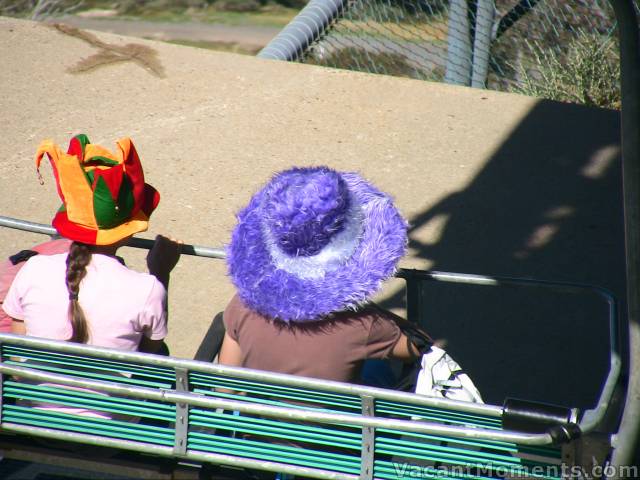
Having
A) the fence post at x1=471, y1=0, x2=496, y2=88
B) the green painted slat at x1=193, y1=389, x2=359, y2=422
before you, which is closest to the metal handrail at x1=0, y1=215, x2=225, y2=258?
the green painted slat at x1=193, y1=389, x2=359, y2=422

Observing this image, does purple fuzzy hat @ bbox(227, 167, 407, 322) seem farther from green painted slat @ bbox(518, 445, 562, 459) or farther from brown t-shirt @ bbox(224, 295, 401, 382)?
green painted slat @ bbox(518, 445, 562, 459)

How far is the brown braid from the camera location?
253 centimetres

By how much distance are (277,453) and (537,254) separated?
271 cm

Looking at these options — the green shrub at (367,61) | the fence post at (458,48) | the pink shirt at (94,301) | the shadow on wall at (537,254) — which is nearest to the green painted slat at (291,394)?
the pink shirt at (94,301)

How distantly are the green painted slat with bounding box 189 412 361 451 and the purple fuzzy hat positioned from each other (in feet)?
0.96

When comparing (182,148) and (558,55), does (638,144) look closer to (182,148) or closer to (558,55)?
(182,148)

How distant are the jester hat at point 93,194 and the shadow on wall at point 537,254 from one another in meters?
1.83

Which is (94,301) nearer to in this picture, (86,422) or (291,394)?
(86,422)

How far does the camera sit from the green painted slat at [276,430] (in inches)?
89.1

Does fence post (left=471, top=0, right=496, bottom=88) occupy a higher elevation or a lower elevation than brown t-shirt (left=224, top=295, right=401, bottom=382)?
higher

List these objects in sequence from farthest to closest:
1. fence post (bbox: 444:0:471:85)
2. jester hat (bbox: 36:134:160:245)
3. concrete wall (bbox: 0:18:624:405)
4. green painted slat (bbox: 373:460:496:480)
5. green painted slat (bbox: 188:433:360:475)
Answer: fence post (bbox: 444:0:471:85) → concrete wall (bbox: 0:18:624:405) → jester hat (bbox: 36:134:160:245) → green painted slat (bbox: 188:433:360:475) → green painted slat (bbox: 373:460:496:480)

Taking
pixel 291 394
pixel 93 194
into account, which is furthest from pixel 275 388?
pixel 93 194

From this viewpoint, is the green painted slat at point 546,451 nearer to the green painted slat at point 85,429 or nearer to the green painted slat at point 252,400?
the green painted slat at point 252,400

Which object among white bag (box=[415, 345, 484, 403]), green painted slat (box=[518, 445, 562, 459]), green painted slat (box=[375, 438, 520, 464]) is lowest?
green painted slat (box=[375, 438, 520, 464])
